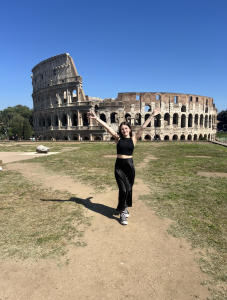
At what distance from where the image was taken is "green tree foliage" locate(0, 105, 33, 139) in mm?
41625

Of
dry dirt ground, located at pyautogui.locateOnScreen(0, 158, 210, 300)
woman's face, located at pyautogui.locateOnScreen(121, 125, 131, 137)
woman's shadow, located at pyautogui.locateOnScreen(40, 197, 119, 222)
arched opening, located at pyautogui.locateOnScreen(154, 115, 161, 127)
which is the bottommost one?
dry dirt ground, located at pyautogui.locateOnScreen(0, 158, 210, 300)

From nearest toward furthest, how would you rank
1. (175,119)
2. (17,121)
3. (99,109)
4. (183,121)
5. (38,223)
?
(38,223) → (99,109) → (175,119) → (183,121) → (17,121)

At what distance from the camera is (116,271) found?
2406 mm

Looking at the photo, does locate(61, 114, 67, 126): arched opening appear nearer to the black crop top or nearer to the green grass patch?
the green grass patch

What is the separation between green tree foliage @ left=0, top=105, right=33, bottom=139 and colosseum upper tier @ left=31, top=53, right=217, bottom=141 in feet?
10.8

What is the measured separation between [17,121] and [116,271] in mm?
69945

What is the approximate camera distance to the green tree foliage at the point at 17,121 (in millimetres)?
41625

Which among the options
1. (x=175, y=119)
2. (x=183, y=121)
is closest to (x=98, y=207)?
(x=175, y=119)

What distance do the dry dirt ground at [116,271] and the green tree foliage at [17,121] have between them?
142 feet

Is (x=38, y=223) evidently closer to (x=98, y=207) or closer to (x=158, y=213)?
(x=98, y=207)

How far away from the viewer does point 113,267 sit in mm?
2475

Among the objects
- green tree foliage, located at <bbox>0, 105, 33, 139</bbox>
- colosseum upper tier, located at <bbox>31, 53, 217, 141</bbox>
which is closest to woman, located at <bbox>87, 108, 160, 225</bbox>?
colosseum upper tier, located at <bbox>31, 53, 217, 141</bbox>

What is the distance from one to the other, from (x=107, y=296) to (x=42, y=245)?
135cm

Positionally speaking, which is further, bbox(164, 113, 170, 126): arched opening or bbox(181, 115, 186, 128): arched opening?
bbox(181, 115, 186, 128): arched opening
